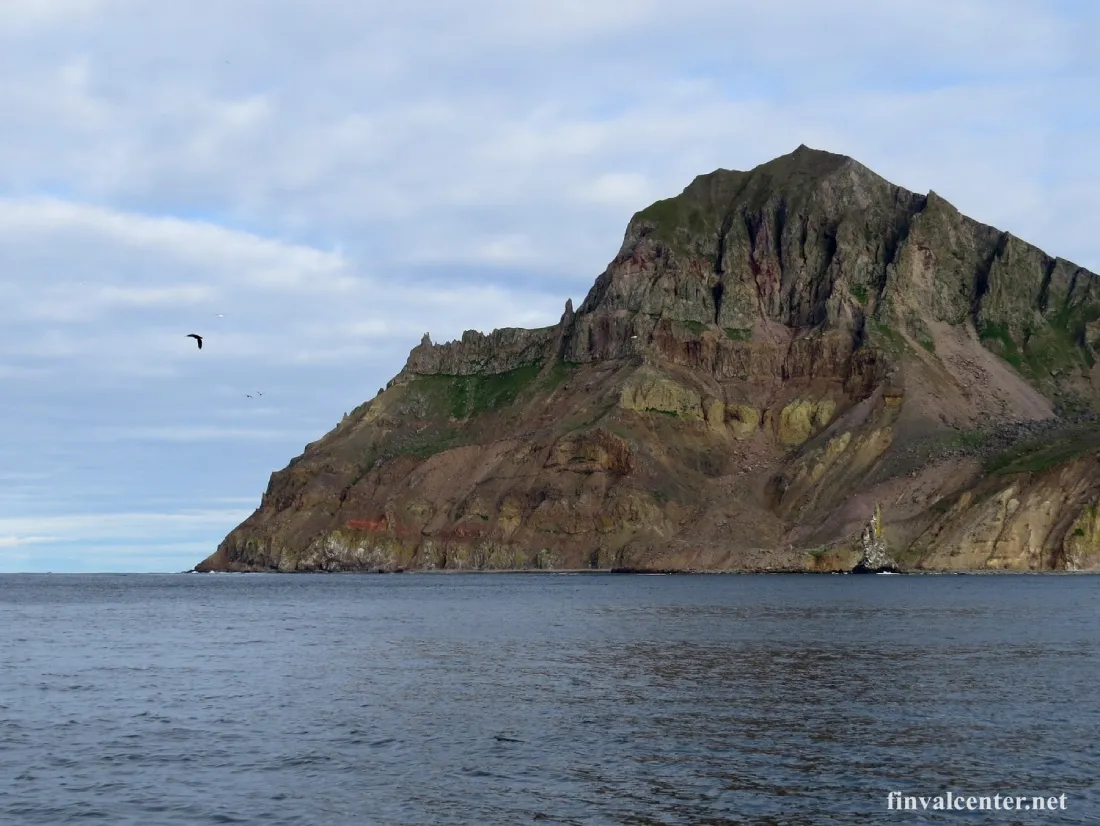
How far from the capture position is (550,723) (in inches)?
2083

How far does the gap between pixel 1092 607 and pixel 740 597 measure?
45.9m

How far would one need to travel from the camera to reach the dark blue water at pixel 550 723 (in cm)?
3875

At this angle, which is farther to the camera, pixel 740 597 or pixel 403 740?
pixel 740 597

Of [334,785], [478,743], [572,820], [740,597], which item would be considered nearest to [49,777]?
[334,785]

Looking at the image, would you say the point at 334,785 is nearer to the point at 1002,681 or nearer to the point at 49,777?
the point at 49,777

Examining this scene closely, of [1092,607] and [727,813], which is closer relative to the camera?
[727,813]

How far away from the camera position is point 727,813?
121ft

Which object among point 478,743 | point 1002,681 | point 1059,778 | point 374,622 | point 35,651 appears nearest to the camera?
point 1059,778

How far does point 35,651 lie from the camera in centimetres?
8956

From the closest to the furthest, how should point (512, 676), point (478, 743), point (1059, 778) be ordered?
1. point (1059, 778)
2. point (478, 743)
3. point (512, 676)

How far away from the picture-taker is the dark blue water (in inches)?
1526

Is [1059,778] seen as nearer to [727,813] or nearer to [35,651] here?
[727,813]

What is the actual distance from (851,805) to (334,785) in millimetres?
16721

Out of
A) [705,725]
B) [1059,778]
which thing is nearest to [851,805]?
[1059,778]
